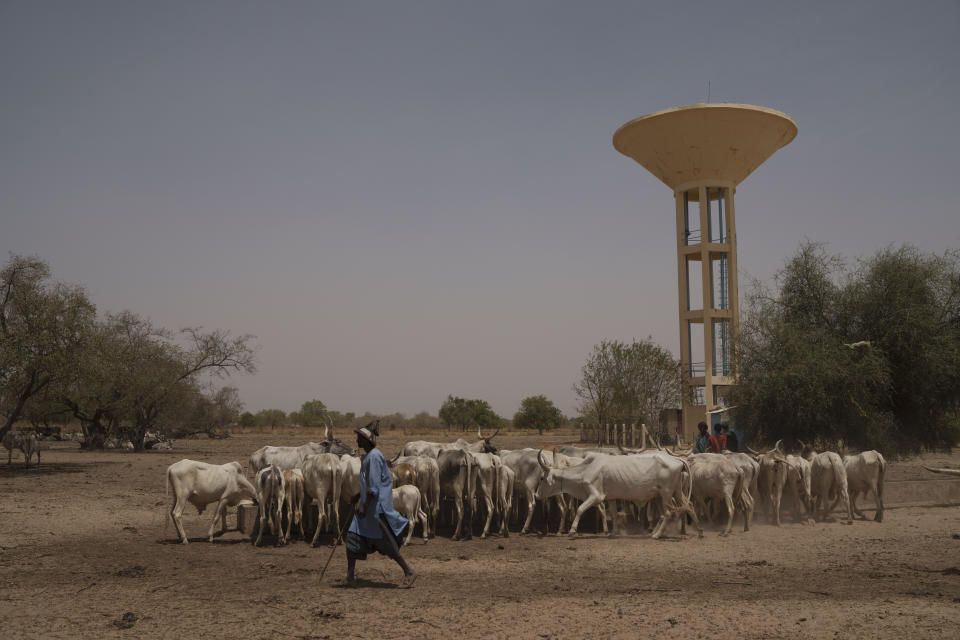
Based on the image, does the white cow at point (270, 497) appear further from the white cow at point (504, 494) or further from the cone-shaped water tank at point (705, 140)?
the cone-shaped water tank at point (705, 140)

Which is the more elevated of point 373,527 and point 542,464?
point 542,464

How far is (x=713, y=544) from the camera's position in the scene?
12.1 meters

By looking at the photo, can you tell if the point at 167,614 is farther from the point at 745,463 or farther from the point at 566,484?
the point at 745,463

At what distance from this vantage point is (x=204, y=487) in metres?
12.5

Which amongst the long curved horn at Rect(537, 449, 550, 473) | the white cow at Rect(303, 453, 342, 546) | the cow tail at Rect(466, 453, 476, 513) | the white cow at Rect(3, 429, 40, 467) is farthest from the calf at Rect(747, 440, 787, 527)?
the white cow at Rect(3, 429, 40, 467)

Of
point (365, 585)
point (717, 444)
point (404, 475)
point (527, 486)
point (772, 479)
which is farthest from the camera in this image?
point (717, 444)

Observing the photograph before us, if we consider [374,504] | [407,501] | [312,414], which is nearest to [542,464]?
[407,501]

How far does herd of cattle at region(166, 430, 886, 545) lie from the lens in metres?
12.4

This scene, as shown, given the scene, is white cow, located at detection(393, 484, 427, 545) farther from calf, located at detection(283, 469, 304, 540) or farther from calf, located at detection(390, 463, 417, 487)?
calf, located at detection(283, 469, 304, 540)

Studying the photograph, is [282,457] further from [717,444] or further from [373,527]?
[717,444]

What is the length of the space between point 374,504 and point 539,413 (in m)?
66.5

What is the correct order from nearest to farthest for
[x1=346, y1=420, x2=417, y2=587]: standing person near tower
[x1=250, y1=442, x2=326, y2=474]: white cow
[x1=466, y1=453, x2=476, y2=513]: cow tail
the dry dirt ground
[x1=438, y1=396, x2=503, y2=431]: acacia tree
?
the dry dirt ground, [x1=346, y1=420, x2=417, y2=587]: standing person near tower, [x1=466, y1=453, x2=476, y2=513]: cow tail, [x1=250, y1=442, x2=326, y2=474]: white cow, [x1=438, y1=396, x2=503, y2=431]: acacia tree

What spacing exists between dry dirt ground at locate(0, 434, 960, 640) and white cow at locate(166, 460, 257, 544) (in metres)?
0.52

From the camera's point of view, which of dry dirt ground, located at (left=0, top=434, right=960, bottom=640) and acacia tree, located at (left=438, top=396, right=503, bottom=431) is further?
acacia tree, located at (left=438, top=396, right=503, bottom=431)
